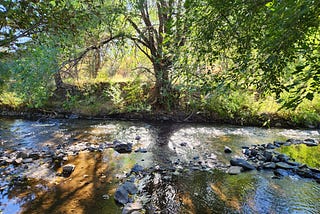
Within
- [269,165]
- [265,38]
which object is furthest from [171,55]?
[269,165]

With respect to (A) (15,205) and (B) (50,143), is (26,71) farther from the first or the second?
(A) (15,205)

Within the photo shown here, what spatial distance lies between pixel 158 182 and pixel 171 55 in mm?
2483

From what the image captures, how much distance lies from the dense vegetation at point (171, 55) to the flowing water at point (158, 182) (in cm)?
147

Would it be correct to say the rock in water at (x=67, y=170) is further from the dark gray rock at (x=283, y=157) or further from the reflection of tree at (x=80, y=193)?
the dark gray rock at (x=283, y=157)

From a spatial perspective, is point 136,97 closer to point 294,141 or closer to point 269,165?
point 294,141

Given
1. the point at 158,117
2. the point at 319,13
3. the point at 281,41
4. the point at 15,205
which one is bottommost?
the point at 15,205

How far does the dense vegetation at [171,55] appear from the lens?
2129 millimetres

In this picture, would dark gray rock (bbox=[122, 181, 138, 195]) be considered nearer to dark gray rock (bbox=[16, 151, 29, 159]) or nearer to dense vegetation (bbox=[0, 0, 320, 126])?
dense vegetation (bbox=[0, 0, 320, 126])

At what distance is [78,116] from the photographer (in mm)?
11805

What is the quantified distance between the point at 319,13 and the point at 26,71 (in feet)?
27.7

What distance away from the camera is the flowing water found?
3818mm

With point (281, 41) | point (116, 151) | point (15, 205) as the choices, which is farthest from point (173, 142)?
point (281, 41)

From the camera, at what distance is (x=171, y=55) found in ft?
13.6

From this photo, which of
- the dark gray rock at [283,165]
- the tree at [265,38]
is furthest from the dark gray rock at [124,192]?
the dark gray rock at [283,165]
